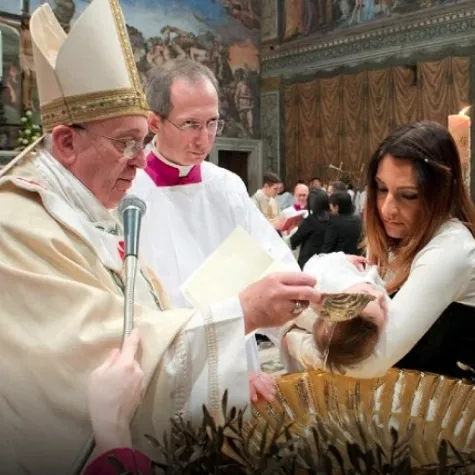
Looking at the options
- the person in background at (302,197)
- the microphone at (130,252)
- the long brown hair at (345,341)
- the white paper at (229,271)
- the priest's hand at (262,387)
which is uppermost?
the microphone at (130,252)

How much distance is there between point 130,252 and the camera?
3.77ft

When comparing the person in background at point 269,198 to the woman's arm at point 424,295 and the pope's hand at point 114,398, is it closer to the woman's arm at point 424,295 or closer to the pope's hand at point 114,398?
the woman's arm at point 424,295

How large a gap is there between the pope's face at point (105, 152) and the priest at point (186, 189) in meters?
0.82

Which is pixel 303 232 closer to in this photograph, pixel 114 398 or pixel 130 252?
pixel 130 252

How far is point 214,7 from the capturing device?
15.3 m

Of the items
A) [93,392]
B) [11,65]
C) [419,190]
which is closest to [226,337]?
[93,392]

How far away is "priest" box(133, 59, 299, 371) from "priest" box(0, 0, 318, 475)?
895 mm

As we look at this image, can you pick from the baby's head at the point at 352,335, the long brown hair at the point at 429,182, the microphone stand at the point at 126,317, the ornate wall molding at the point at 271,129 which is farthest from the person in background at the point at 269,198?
the microphone stand at the point at 126,317

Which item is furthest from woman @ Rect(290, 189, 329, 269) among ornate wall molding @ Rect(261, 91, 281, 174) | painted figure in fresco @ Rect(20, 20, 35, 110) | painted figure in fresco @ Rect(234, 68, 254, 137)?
painted figure in fresco @ Rect(234, 68, 254, 137)

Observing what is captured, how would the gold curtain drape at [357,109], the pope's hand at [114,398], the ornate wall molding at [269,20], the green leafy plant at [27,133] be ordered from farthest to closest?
the ornate wall molding at [269,20] < the gold curtain drape at [357,109] < the green leafy plant at [27,133] < the pope's hand at [114,398]

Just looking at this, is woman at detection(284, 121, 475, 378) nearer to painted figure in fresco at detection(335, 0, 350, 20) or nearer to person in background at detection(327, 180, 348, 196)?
person in background at detection(327, 180, 348, 196)

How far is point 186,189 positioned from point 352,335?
4.64 feet

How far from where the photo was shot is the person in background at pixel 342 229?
17.4 feet

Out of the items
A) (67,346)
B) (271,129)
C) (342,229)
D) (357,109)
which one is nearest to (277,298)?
(67,346)
